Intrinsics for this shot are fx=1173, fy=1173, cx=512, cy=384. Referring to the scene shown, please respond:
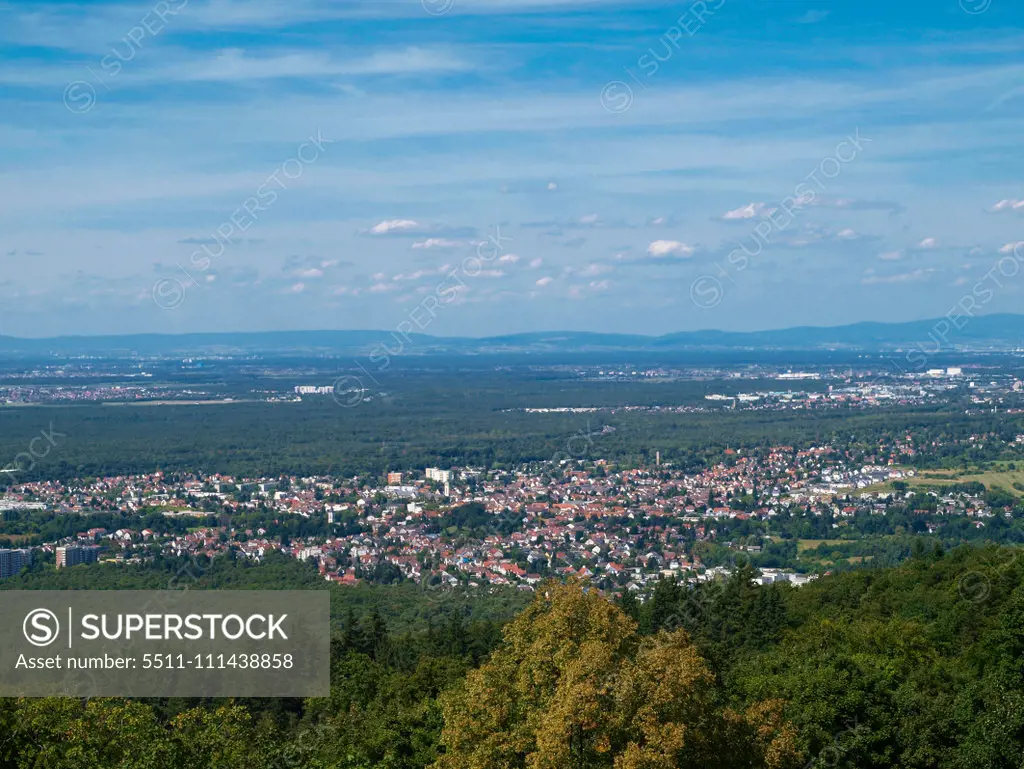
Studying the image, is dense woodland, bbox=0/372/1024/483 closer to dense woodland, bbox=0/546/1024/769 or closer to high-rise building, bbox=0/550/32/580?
high-rise building, bbox=0/550/32/580

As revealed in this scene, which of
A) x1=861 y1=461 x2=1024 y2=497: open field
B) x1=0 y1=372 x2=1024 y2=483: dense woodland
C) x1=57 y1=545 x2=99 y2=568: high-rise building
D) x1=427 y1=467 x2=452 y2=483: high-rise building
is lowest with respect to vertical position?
x1=57 y1=545 x2=99 y2=568: high-rise building

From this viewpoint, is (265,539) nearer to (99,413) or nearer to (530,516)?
(530,516)

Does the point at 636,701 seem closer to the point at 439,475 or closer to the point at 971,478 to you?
the point at 971,478

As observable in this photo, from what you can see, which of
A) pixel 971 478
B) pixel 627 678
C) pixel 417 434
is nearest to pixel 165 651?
pixel 627 678

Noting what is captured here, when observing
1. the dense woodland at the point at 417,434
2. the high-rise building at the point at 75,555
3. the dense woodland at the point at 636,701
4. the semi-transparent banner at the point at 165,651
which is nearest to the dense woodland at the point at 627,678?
the dense woodland at the point at 636,701

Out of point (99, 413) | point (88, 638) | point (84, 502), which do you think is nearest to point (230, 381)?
point (99, 413)

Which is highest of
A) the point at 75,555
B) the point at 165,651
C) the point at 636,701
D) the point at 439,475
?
the point at 636,701

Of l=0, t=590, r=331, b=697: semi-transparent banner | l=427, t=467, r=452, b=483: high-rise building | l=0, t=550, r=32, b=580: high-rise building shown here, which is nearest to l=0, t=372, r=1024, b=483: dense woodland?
l=427, t=467, r=452, b=483: high-rise building

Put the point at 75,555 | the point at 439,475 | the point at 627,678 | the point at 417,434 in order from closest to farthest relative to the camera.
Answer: the point at 627,678 → the point at 75,555 → the point at 439,475 → the point at 417,434
